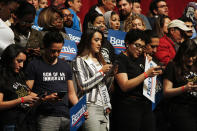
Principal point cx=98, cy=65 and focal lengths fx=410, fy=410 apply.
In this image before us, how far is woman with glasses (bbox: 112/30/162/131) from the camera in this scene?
4422mm

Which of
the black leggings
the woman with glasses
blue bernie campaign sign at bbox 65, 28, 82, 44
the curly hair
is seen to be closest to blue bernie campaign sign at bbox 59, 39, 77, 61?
blue bernie campaign sign at bbox 65, 28, 82, 44

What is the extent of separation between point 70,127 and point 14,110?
0.56m

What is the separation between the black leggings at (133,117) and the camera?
4.42 meters

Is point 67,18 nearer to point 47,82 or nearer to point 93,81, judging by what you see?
point 93,81

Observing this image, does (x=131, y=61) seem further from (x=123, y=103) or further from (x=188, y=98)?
Result: (x=188, y=98)

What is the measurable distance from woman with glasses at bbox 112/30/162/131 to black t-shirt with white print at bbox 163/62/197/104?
1.14 feet

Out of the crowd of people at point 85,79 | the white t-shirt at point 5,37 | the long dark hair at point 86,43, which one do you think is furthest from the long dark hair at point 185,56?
the white t-shirt at point 5,37

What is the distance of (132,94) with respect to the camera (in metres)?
4.51

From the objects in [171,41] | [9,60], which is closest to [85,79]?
[9,60]

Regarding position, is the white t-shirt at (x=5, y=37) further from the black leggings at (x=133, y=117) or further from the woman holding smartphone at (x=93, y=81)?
the black leggings at (x=133, y=117)

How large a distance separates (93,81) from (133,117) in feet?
1.97

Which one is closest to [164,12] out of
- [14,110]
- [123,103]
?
[123,103]

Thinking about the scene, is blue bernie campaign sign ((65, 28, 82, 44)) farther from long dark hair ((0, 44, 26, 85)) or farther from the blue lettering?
long dark hair ((0, 44, 26, 85))

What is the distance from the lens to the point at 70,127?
3.86 meters
